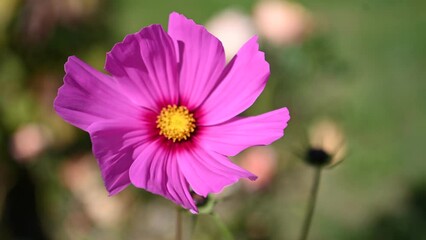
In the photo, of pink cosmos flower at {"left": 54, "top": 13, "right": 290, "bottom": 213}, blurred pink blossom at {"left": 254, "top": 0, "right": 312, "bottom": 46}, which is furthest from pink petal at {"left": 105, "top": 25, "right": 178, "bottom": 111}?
blurred pink blossom at {"left": 254, "top": 0, "right": 312, "bottom": 46}

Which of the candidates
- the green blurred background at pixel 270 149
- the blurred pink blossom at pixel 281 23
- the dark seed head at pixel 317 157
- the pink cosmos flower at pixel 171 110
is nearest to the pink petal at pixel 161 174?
the pink cosmos flower at pixel 171 110

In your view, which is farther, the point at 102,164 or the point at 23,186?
the point at 23,186

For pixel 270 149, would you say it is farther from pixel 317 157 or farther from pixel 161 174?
pixel 161 174

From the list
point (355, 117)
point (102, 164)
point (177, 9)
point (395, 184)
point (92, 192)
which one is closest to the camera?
point (102, 164)

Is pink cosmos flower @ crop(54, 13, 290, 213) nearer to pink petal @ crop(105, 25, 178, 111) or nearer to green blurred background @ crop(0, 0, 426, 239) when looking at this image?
pink petal @ crop(105, 25, 178, 111)

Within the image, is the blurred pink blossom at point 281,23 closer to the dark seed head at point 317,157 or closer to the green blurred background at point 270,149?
the green blurred background at point 270,149

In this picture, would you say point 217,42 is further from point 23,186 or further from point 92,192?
point 23,186

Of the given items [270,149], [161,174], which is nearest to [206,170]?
[161,174]

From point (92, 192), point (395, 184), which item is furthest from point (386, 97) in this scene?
point (92, 192)
